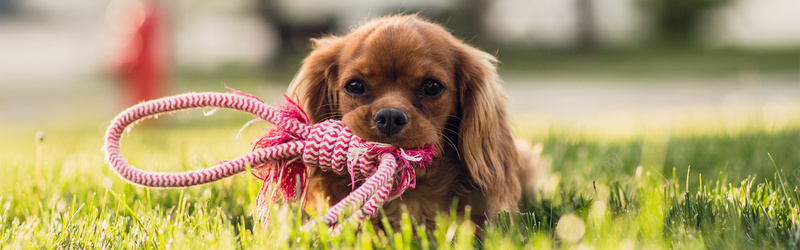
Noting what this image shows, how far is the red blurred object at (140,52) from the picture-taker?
6.67 metres

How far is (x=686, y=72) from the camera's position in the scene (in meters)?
15.5

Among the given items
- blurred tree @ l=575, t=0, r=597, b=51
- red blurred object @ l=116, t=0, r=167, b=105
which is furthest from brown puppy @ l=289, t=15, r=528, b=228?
blurred tree @ l=575, t=0, r=597, b=51

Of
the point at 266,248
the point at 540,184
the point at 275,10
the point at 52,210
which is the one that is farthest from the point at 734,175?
the point at 275,10

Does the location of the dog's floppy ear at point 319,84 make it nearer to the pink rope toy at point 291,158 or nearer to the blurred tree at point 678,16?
the pink rope toy at point 291,158

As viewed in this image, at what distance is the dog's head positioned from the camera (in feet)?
7.74

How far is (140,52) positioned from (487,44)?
43.0ft

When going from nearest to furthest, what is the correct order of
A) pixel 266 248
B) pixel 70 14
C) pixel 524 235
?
Result: pixel 266 248 < pixel 524 235 < pixel 70 14

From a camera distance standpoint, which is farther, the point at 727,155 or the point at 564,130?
the point at 564,130

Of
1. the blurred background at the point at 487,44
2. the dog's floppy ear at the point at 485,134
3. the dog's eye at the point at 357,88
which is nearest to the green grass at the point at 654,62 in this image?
the blurred background at the point at 487,44

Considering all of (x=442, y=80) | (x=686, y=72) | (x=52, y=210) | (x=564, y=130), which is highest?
(x=442, y=80)

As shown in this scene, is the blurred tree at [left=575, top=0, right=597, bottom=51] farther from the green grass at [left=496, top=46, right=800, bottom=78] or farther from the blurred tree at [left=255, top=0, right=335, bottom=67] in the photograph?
the blurred tree at [left=255, top=0, right=335, bottom=67]

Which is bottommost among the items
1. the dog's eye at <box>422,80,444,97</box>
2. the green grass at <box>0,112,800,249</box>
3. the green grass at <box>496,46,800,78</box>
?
the green grass at <box>496,46,800,78</box>

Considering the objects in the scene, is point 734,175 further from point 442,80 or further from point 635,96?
point 635,96

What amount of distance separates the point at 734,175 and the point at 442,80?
157 centimetres
